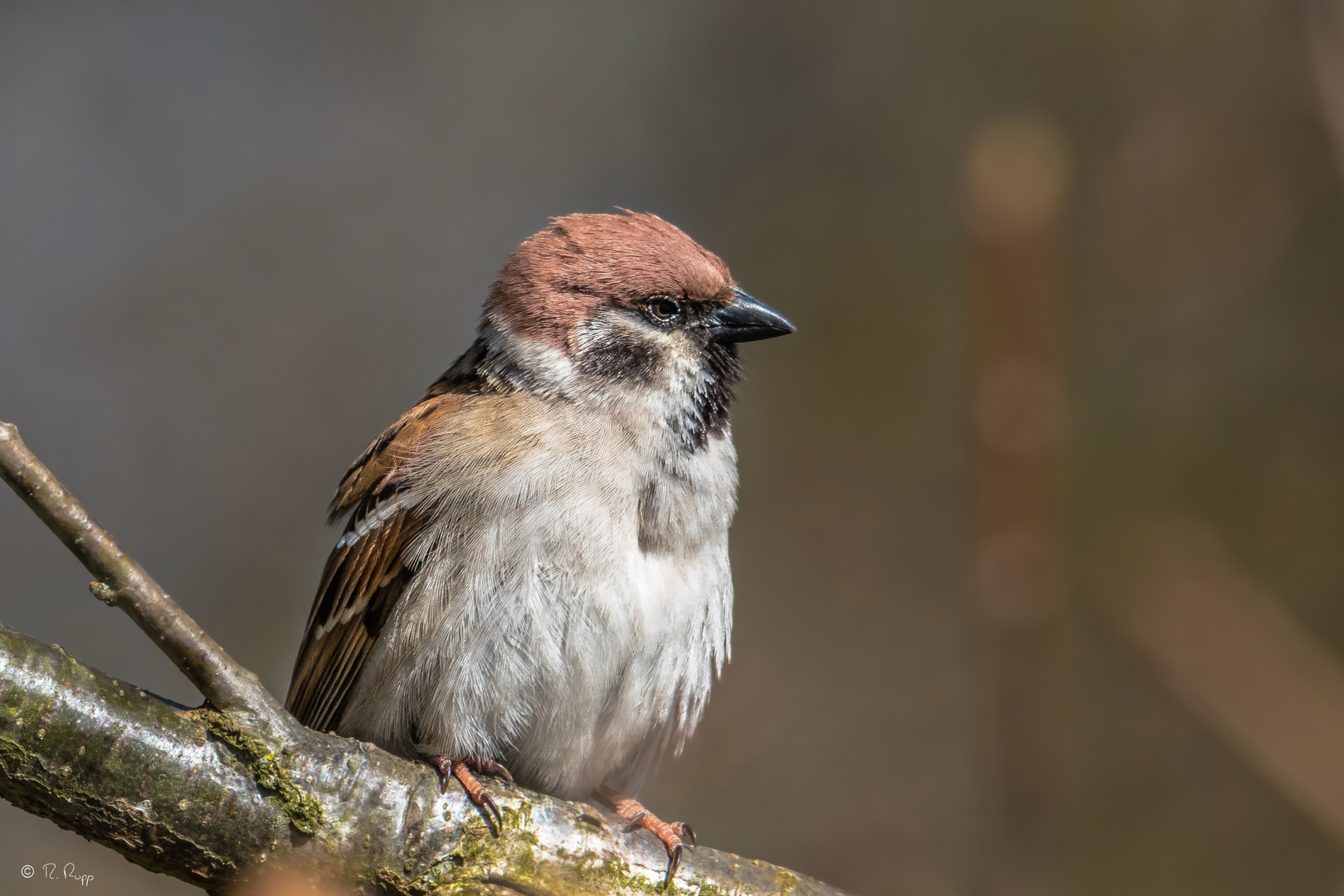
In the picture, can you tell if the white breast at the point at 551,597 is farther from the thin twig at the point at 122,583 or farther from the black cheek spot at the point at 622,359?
the thin twig at the point at 122,583

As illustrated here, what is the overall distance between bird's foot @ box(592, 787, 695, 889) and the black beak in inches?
68.4

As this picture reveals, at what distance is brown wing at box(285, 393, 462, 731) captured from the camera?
3.78m

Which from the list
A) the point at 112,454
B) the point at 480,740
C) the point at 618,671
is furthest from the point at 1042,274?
the point at 112,454

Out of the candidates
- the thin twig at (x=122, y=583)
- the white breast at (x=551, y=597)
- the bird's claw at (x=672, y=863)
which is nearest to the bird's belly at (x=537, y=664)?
the white breast at (x=551, y=597)

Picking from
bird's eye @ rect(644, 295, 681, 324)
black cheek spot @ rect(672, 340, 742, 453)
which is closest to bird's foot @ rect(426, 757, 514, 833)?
black cheek spot @ rect(672, 340, 742, 453)

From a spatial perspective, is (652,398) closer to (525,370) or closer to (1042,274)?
(525,370)

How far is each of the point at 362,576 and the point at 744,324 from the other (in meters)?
1.68

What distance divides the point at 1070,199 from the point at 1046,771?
208 inches

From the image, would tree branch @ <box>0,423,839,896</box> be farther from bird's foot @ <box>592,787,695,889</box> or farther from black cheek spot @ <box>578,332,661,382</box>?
black cheek spot @ <box>578,332,661,382</box>

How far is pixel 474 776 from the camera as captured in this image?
10.7 feet

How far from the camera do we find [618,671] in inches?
143

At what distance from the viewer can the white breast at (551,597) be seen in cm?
350

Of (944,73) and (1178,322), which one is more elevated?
(944,73)

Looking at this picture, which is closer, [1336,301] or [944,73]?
[1336,301]
